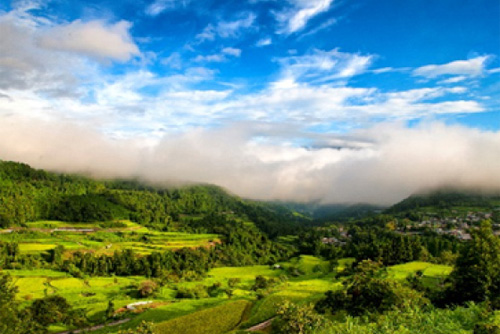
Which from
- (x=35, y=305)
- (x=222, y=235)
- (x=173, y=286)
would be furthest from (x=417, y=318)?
(x=222, y=235)

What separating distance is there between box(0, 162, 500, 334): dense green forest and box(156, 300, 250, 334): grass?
20cm

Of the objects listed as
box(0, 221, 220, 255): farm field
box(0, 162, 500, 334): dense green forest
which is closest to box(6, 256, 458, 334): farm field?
box(0, 162, 500, 334): dense green forest

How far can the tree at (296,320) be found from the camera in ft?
86.7

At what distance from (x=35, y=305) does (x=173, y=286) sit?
33.6 m

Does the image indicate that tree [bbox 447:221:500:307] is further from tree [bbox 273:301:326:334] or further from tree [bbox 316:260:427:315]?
tree [bbox 273:301:326:334]

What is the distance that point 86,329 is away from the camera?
174 feet

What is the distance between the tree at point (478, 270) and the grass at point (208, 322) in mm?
30008

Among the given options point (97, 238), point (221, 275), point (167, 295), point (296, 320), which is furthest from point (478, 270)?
point (97, 238)

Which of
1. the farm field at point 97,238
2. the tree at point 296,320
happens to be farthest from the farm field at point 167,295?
the farm field at point 97,238

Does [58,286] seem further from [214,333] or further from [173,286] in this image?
[214,333]

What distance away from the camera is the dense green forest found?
2917 cm

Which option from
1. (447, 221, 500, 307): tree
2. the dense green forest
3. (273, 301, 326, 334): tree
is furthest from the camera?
(447, 221, 500, 307): tree

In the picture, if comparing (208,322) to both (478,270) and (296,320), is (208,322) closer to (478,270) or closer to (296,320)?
(296,320)

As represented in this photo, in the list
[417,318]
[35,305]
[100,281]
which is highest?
[417,318]
